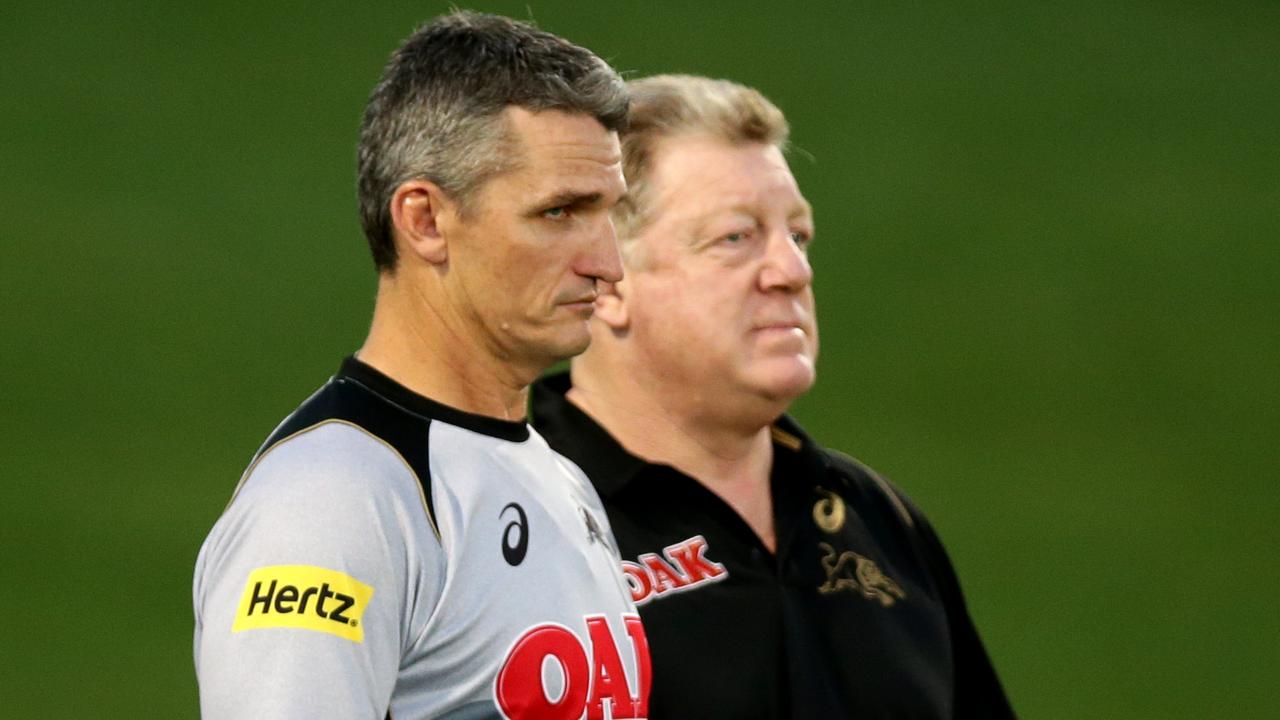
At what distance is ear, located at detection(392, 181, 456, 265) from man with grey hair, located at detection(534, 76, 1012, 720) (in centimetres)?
91

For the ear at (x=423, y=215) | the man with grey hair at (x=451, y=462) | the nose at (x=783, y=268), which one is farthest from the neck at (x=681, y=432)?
the ear at (x=423, y=215)

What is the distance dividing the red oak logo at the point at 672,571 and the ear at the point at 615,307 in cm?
41

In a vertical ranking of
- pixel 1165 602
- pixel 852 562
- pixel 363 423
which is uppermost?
pixel 363 423

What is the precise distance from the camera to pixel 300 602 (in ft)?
6.98

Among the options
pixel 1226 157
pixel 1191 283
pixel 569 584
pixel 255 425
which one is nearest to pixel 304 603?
pixel 569 584

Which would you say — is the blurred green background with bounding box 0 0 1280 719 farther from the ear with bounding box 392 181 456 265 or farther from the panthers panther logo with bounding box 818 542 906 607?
the ear with bounding box 392 181 456 265

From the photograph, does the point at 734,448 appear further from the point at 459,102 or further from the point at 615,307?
the point at 459,102

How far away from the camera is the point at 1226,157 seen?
9.02m

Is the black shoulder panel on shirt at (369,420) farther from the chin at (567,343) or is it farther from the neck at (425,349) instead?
the chin at (567,343)

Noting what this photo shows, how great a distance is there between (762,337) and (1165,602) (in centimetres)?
429

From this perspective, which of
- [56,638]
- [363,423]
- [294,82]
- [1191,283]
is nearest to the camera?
[363,423]

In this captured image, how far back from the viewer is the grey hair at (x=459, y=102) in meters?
2.43

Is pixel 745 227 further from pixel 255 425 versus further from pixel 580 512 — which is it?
pixel 255 425

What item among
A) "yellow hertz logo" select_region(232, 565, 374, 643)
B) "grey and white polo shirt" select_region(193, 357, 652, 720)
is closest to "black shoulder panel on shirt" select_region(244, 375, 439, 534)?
"grey and white polo shirt" select_region(193, 357, 652, 720)
